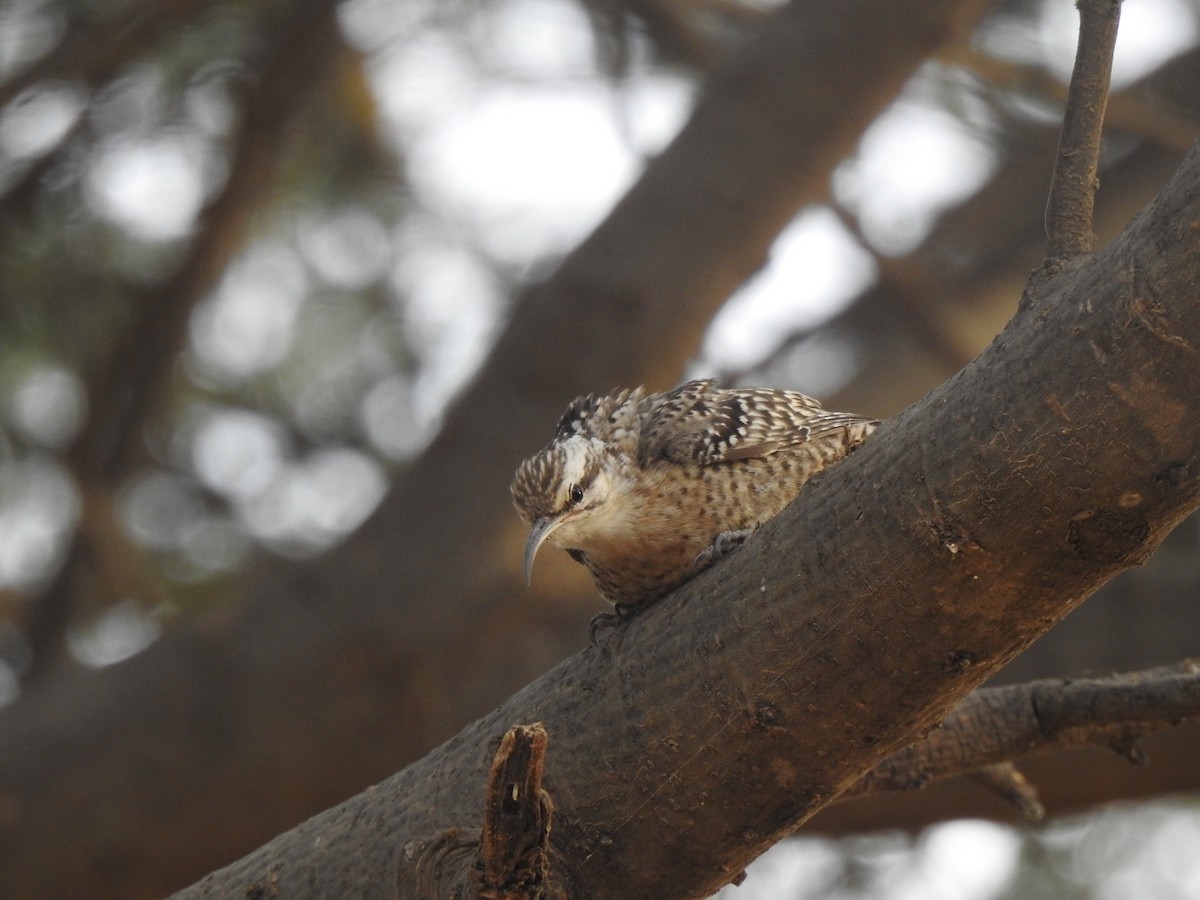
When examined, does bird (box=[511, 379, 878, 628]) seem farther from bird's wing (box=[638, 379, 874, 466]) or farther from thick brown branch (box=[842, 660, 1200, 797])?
thick brown branch (box=[842, 660, 1200, 797])

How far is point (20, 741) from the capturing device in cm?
541

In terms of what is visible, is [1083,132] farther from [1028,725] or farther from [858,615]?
[1028,725]

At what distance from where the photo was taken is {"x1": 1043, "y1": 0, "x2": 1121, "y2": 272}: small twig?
2.27m

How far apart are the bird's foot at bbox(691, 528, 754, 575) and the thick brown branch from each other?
0.60m

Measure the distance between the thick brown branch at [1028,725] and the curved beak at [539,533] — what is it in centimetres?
90

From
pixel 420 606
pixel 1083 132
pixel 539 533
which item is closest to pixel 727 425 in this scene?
pixel 539 533

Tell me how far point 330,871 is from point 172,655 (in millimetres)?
3026

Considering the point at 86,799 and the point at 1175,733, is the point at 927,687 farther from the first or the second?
the point at 86,799

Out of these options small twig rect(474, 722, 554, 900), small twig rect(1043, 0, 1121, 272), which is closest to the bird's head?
small twig rect(474, 722, 554, 900)

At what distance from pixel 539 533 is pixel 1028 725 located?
1.22m

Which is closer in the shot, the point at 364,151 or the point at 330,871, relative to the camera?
the point at 330,871

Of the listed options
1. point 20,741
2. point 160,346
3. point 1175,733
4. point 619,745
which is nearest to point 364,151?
point 160,346

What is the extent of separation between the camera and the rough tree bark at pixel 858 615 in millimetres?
1857

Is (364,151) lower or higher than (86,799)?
higher
